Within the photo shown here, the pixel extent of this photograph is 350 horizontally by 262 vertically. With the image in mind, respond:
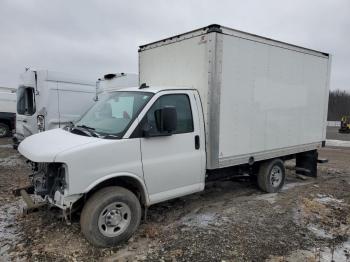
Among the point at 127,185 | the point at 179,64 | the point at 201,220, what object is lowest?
the point at 201,220

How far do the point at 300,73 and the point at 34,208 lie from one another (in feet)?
19.5

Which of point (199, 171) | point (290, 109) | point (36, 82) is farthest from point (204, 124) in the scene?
point (36, 82)

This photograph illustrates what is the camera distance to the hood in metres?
4.15

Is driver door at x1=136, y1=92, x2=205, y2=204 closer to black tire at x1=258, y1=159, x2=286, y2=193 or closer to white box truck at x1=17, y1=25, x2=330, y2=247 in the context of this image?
white box truck at x1=17, y1=25, x2=330, y2=247

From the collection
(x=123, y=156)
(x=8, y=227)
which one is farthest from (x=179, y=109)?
(x=8, y=227)

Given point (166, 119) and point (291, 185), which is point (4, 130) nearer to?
point (291, 185)

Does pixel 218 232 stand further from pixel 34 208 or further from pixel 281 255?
pixel 34 208

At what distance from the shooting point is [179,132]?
17.1ft

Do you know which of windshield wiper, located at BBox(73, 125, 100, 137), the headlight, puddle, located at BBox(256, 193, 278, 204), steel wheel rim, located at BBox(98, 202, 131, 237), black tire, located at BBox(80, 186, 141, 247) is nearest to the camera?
black tire, located at BBox(80, 186, 141, 247)

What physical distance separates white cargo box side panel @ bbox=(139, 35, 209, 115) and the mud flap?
428 cm

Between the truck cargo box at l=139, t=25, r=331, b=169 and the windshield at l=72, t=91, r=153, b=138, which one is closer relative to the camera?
the windshield at l=72, t=91, r=153, b=138

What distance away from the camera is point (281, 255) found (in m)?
4.42

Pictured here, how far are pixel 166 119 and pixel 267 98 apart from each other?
8.85 ft

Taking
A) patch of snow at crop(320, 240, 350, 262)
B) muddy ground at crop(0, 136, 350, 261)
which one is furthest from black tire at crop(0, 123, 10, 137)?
patch of snow at crop(320, 240, 350, 262)
